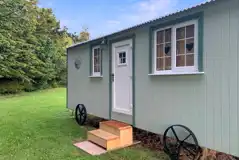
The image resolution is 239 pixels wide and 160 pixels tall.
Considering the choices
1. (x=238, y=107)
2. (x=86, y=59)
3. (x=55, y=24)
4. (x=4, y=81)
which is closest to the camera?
(x=238, y=107)

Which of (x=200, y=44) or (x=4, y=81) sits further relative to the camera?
(x=4, y=81)

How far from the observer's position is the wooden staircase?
484 centimetres

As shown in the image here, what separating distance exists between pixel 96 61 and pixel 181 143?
3.70m

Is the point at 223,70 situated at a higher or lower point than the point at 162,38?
lower

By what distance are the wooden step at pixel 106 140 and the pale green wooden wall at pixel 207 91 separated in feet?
2.05

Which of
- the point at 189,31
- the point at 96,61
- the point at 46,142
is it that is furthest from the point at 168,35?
the point at 46,142

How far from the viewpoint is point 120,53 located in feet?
19.1

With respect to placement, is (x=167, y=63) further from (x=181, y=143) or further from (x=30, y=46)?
(x=30, y=46)

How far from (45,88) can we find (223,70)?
63.1 ft

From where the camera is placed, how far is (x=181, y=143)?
13.4 ft

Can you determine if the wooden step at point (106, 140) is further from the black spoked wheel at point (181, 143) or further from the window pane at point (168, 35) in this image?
the window pane at point (168, 35)

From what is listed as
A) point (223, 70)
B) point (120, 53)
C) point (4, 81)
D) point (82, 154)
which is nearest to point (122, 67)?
point (120, 53)

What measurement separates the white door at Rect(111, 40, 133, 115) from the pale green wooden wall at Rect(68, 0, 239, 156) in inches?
13.4

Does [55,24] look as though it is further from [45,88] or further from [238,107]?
[238,107]
